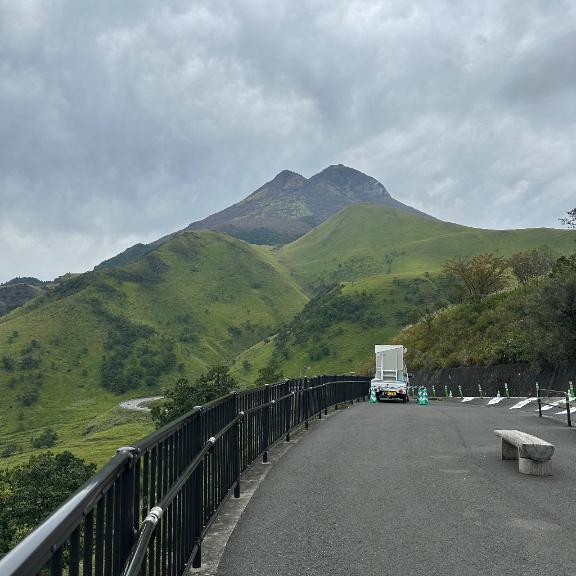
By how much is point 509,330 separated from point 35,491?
125 ft

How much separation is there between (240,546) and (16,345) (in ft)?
524

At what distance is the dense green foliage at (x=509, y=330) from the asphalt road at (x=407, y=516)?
1972cm

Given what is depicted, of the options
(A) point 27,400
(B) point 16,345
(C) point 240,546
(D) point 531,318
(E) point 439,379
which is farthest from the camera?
(B) point 16,345

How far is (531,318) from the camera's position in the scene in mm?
31703

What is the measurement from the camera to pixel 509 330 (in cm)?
4491

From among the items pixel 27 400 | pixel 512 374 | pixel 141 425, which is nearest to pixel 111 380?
pixel 27 400

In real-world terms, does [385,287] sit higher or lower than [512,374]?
higher

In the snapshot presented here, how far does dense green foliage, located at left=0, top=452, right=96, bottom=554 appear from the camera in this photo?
41.0 m

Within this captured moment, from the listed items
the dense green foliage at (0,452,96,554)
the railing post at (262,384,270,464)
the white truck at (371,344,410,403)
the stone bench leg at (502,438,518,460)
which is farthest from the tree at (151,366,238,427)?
the stone bench leg at (502,438,518,460)

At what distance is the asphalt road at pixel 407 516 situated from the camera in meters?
5.12

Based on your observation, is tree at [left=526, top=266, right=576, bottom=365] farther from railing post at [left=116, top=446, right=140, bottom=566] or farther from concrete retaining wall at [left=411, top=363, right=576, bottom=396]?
railing post at [left=116, top=446, right=140, bottom=566]

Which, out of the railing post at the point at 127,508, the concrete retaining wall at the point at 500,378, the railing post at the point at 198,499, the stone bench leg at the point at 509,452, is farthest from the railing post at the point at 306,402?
the concrete retaining wall at the point at 500,378

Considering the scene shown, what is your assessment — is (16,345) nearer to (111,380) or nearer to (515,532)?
(111,380)

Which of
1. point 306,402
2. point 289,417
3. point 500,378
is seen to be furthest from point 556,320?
point 289,417
